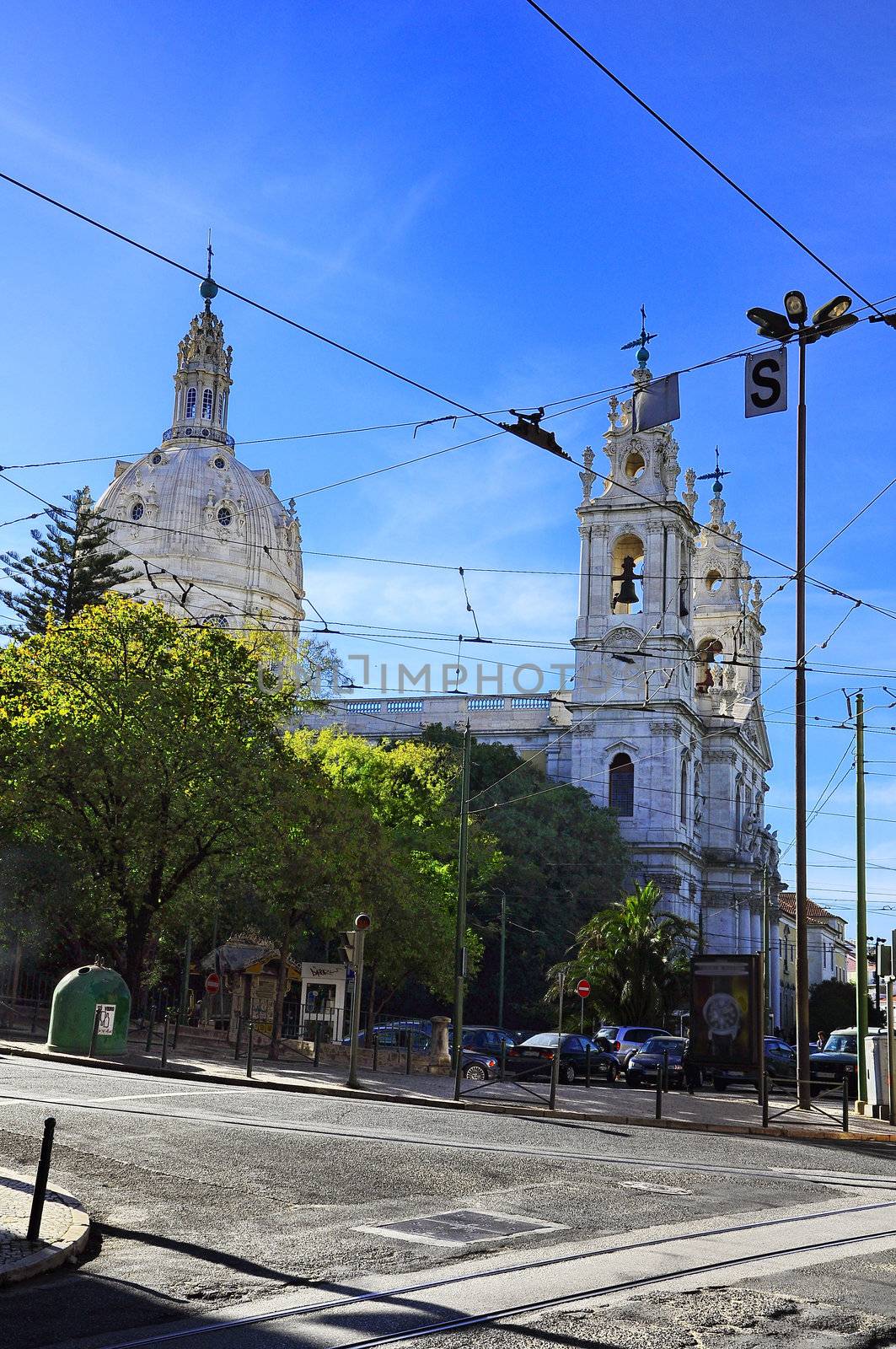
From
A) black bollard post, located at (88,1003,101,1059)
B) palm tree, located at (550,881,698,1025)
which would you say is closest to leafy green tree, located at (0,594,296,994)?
black bollard post, located at (88,1003,101,1059)

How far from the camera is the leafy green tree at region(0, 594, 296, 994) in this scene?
32.8 meters

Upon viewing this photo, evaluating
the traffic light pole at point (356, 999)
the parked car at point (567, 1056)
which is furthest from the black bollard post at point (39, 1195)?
the parked car at point (567, 1056)

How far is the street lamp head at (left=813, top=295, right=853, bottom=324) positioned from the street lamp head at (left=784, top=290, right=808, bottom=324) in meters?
0.65

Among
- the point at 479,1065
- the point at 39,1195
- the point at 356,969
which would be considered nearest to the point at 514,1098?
the point at 356,969

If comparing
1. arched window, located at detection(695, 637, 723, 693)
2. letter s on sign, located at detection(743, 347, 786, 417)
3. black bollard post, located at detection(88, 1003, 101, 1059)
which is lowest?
black bollard post, located at detection(88, 1003, 101, 1059)

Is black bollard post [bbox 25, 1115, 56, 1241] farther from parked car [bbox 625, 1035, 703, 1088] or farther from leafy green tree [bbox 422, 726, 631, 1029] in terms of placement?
leafy green tree [bbox 422, 726, 631, 1029]

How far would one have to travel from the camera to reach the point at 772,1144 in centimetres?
1834

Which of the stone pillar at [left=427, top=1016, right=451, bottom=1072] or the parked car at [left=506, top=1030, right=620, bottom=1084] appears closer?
the stone pillar at [left=427, top=1016, right=451, bottom=1072]

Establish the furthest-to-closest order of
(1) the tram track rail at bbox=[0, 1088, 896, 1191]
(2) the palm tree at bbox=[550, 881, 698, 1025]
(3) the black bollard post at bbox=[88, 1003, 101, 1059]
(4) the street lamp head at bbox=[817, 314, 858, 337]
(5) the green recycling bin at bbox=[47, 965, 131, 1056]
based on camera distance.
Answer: (2) the palm tree at bbox=[550, 881, 698, 1025] < (5) the green recycling bin at bbox=[47, 965, 131, 1056] < (3) the black bollard post at bbox=[88, 1003, 101, 1059] < (4) the street lamp head at bbox=[817, 314, 858, 337] < (1) the tram track rail at bbox=[0, 1088, 896, 1191]

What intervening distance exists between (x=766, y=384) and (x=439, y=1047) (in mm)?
21573

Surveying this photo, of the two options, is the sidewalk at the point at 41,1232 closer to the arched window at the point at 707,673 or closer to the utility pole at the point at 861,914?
the utility pole at the point at 861,914

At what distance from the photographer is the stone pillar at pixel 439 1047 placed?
109 ft

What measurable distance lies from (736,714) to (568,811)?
2248 centimetres

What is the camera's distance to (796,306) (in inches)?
822
